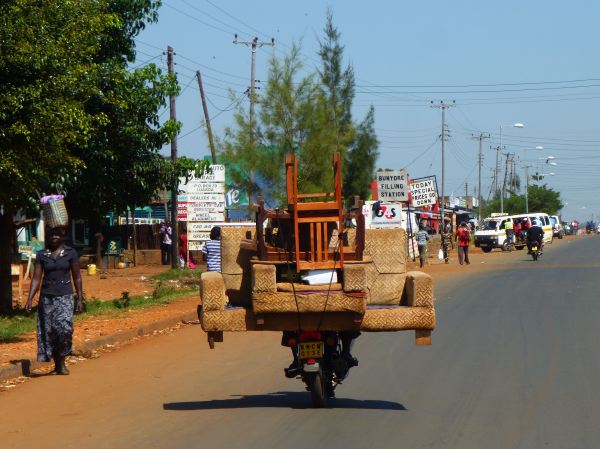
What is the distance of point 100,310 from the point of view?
792 inches

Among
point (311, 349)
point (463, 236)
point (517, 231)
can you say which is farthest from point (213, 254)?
point (517, 231)

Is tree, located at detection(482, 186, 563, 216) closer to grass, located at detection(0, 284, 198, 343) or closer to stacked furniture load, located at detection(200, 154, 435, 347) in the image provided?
grass, located at detection(0, 284, 198, 343)

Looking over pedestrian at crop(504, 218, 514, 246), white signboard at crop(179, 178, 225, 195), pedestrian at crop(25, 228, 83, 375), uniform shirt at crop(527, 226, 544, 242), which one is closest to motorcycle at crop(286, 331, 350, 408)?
pedestrian at crop(25, 228, 83, 375)

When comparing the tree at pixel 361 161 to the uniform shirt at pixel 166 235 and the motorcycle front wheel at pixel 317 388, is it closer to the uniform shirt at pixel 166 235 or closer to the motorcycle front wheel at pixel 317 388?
the uniform shirt at pixel 166 235

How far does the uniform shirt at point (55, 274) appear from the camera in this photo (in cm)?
1188

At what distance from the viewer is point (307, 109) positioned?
3159 cm

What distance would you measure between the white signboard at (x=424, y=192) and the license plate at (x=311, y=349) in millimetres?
29424

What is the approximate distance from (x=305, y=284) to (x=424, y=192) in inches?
1181

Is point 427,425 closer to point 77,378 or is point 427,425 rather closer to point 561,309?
point 77,378

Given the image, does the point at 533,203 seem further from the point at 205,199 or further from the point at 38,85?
the point at 38,85

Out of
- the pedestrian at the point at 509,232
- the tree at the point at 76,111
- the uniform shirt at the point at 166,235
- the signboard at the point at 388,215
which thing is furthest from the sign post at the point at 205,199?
the pedestrian at the point at 509,232

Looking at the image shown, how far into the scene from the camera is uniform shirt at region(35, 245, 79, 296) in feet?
39.0

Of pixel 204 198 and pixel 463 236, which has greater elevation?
pixel 204 198

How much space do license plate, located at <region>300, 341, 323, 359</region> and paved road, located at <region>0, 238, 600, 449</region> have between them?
1.75ft
